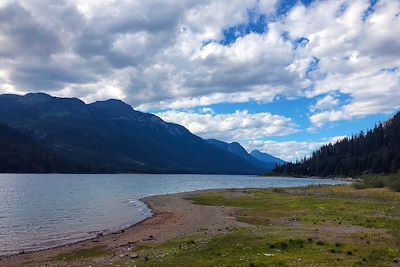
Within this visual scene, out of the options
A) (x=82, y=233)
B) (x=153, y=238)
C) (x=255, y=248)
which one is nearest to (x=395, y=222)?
(x=255, y=248)

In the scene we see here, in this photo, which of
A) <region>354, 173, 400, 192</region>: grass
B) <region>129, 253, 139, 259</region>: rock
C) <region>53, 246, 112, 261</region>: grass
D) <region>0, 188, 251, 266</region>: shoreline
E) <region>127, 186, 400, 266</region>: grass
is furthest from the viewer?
<region>354, 173, 400, 192</region>: grass

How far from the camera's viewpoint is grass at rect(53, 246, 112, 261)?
1347 inches

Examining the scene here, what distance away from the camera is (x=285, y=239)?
32969 mm

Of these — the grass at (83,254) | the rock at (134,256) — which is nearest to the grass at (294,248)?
the rock at (134,256)

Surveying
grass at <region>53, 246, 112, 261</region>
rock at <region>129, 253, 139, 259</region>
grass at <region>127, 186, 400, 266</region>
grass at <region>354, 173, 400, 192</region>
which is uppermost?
grass at <region>354, 173, 400, 192</region>

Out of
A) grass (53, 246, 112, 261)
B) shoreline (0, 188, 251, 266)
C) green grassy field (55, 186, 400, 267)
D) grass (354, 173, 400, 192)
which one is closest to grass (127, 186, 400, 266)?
green grassy field (55, 186, 400, 267)

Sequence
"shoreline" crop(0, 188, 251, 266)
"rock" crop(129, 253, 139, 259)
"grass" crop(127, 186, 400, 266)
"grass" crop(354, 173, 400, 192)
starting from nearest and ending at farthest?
1. "grass" crop(127, 186, 400, 266)
2. "rock" crop(129, 253, 139, 259)
3. "shoreline" crop(0, 188, 251, 266)
4. "grass" crop(354, 173, 400, 192)

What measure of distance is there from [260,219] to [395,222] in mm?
16099

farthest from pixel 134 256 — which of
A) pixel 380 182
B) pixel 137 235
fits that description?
pixel 380 182

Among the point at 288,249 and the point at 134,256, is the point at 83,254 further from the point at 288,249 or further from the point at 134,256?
the point at 288,249

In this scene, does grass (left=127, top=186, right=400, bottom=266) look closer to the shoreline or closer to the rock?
the rock

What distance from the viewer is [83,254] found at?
36250 mm

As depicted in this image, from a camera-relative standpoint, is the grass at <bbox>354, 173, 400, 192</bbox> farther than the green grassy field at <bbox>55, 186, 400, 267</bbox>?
Yes

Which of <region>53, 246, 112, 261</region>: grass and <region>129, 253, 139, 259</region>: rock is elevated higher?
<region>129, 253, 139, 259</region>: rock
